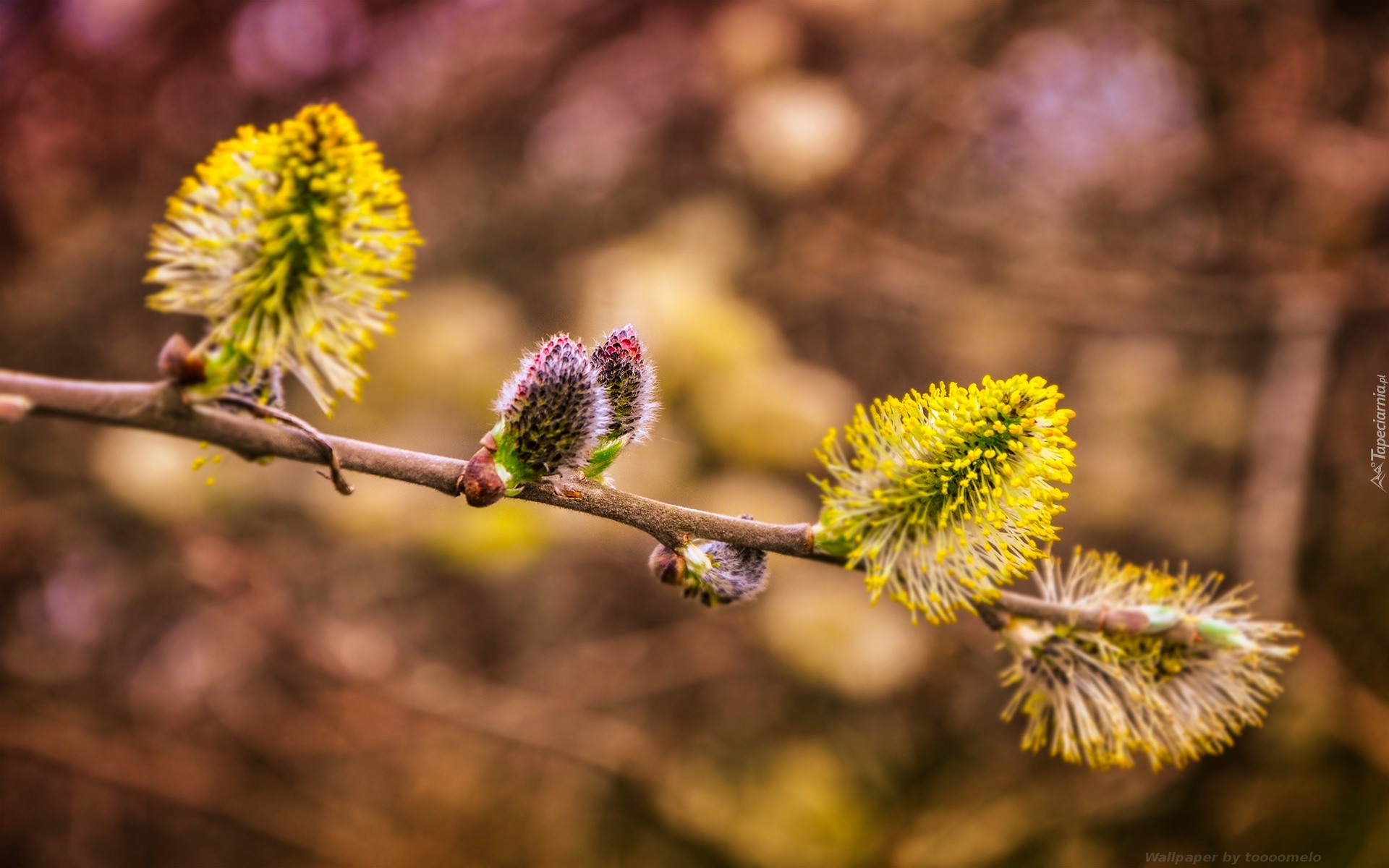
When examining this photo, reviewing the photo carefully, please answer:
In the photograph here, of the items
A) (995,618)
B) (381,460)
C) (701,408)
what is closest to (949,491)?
(995,618)

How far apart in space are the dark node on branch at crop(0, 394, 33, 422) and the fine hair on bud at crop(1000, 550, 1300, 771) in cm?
62

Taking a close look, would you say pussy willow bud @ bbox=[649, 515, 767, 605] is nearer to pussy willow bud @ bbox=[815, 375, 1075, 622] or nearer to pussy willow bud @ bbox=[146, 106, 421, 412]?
pussy willow bud @ bbox=[815, 375, 1075, 622]

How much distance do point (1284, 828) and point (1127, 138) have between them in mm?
1389

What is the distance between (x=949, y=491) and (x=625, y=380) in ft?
0.76

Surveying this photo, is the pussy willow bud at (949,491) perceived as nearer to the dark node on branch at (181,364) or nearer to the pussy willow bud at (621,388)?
the pussy willow bud at (621,388)

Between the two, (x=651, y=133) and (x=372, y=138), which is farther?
(x=651, y=133)

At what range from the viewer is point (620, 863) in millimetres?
1468

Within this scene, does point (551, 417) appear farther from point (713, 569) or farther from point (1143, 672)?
point (1143, 672)

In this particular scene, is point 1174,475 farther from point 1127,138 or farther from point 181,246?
point 181,246

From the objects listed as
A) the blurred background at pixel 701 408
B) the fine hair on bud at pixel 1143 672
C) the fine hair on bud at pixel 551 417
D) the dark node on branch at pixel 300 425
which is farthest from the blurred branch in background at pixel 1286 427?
the dark node on branch at pixel 300 425

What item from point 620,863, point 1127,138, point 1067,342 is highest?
point 1127,138

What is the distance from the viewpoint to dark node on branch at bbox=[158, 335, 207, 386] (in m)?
0.41

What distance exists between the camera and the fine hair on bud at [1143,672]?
0.57 m

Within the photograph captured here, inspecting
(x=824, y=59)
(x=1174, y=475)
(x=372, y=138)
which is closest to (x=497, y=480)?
(x=372, y=138)
